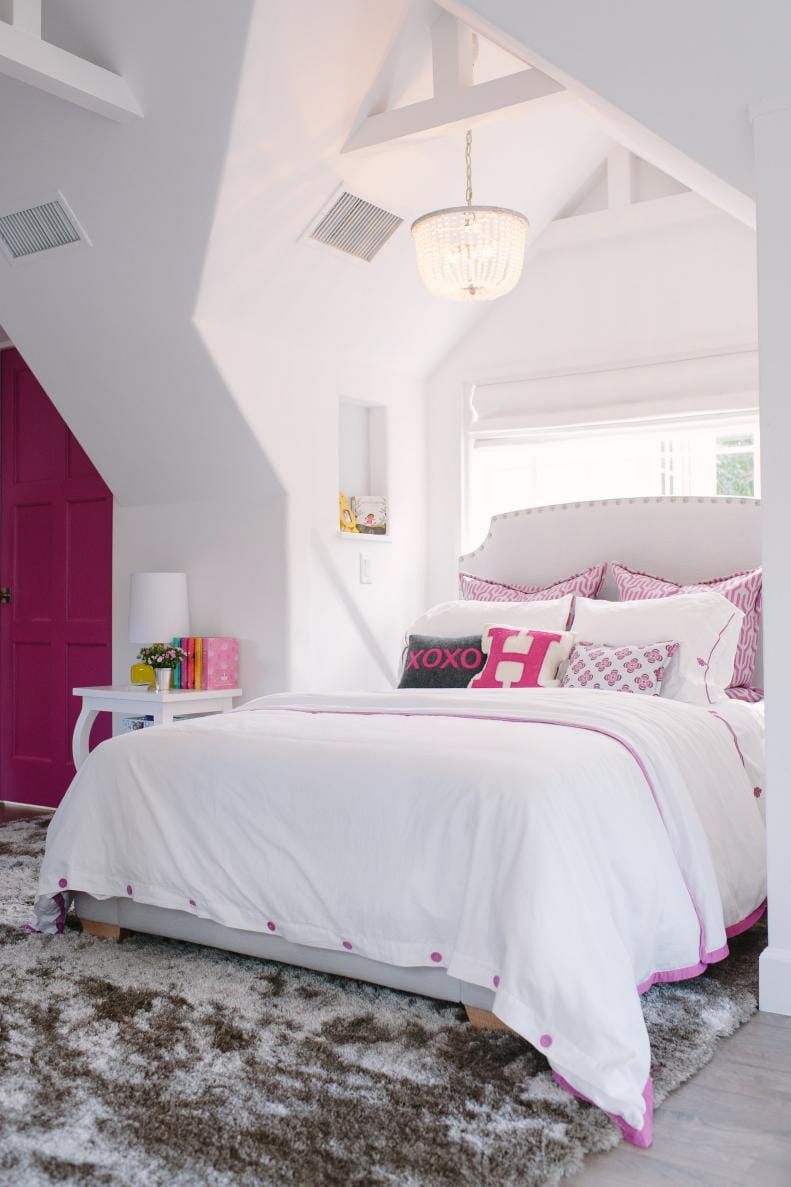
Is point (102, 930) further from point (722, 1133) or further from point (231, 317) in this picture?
point (231, 317)

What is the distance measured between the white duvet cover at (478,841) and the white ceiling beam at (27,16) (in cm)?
195

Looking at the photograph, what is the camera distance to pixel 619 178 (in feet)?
14.5

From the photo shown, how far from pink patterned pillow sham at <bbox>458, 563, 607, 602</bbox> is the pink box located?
971 millimetres

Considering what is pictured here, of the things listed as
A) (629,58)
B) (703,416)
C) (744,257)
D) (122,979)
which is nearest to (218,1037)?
(122,979)

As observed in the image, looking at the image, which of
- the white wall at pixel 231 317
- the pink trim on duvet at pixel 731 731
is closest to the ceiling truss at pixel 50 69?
the white wall at pixel 231 317

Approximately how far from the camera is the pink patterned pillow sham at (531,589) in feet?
13.8

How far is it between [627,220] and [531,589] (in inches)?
60.5

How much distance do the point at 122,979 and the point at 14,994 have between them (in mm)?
246

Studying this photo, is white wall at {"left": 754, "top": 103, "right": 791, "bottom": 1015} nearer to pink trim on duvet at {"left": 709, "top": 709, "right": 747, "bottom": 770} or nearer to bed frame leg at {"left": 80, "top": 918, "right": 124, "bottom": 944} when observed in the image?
pink trim on duvet at {"left": 709, "top": 709, "right": 747, "bottom": 770}

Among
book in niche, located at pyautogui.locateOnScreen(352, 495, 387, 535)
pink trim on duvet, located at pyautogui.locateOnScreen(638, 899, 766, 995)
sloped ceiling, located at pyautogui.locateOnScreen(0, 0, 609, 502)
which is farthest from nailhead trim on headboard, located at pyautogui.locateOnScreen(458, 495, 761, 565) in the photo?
pink trim on duvet, located at pyautogui.locateOnScreen(638, 899, 766, 995)

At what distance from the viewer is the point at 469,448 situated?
16.2ft

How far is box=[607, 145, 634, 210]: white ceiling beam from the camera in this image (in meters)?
4.41

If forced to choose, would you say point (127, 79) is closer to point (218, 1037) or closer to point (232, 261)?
point (232, 261)

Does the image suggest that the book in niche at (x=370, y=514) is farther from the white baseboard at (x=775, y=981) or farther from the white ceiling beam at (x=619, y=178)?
the white baseboard at (x=775, y=981)
